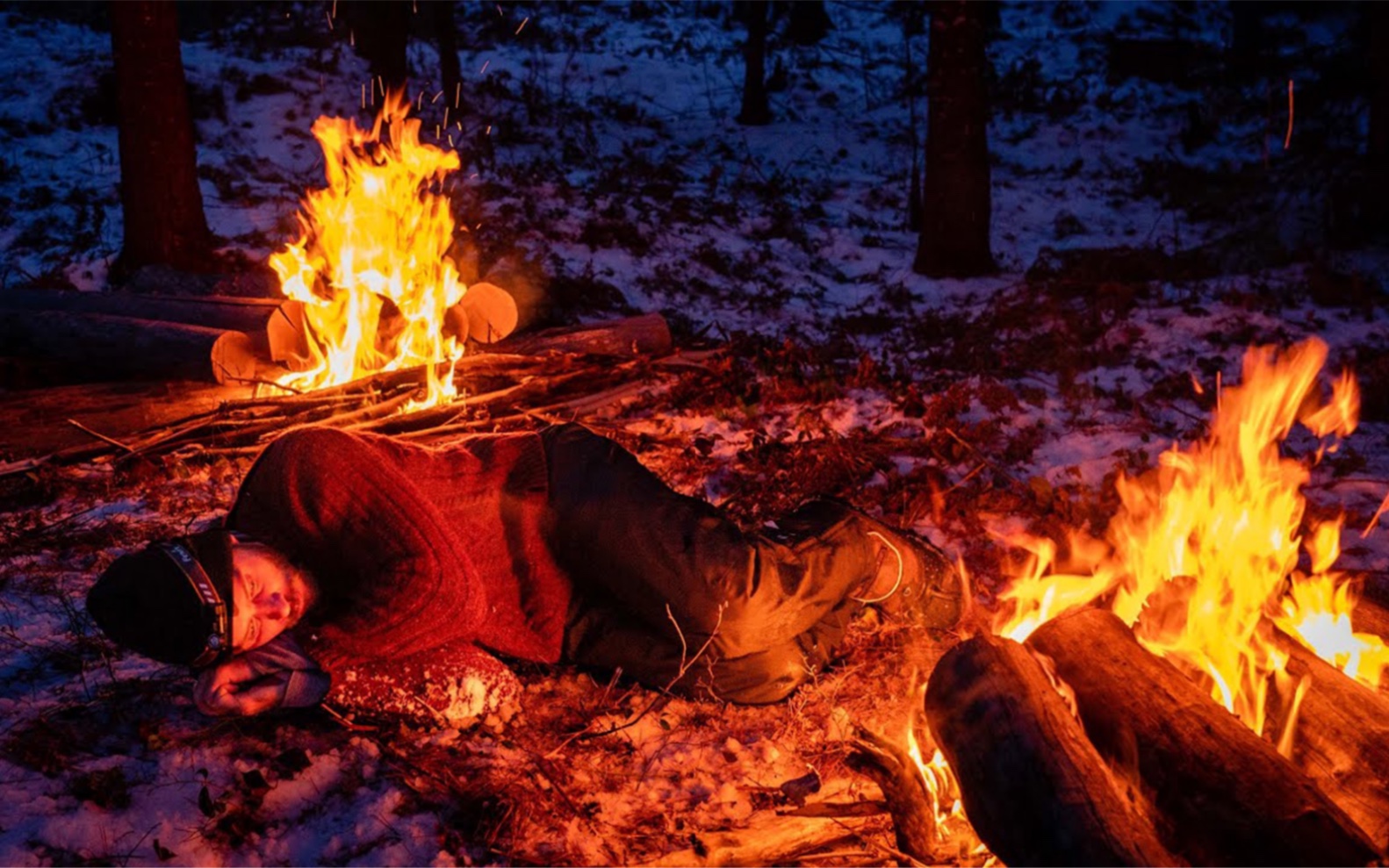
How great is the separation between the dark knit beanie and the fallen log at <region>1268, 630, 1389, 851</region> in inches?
119

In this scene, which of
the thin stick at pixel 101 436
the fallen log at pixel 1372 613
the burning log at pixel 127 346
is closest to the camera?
the fallen log at pixel 1372 613

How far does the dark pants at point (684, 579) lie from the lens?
132 inches

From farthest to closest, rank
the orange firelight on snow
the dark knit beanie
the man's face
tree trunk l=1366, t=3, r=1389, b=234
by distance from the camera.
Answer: tree trunk l=1366, t=3, r=1389, b=234
the orange firelight on snow
the man's face
the dark knit beanie

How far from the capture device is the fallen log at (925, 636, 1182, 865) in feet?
7.31

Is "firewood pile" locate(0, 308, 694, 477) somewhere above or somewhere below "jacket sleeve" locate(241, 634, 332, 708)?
above

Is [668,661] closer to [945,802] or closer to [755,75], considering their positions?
[945,802]

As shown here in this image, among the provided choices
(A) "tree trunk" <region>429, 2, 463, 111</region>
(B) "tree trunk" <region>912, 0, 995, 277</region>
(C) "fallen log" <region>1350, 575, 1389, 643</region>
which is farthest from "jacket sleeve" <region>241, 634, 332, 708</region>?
(A) "tree trunk" <region>429, 2, 463, 111</region>

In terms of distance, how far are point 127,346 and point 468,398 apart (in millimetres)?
2310

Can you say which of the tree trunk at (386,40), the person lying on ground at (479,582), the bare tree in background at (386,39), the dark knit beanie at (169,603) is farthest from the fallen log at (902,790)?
the tree trunk at (386,40)

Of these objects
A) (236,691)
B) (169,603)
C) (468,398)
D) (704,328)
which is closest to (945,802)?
(236,691)

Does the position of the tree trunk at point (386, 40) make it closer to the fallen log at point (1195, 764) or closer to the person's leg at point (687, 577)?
the person's leg at point (687, 577)

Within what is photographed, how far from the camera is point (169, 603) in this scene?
2.72 meters

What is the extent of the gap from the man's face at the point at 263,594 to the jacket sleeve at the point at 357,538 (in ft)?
0.33

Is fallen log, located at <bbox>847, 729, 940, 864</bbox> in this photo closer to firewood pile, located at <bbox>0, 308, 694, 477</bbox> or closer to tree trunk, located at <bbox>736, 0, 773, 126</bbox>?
firewood pile, located at <bbox>0, 308, 694, 477</bbox>
